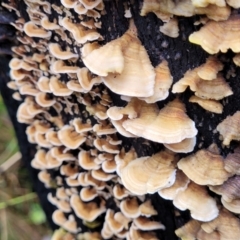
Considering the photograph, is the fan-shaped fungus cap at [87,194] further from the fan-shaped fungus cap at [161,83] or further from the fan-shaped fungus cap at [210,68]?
the fan-shaped fungus cap at [210,68]

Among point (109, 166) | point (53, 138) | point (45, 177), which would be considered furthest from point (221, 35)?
point (45, 177)

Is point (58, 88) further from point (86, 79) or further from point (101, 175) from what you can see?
point (101, 175)

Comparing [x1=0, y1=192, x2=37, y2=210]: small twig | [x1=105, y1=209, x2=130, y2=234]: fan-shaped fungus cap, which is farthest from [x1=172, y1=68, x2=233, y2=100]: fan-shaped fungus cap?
[x1=0, y1=192, x2=37, y2=210]: small twig

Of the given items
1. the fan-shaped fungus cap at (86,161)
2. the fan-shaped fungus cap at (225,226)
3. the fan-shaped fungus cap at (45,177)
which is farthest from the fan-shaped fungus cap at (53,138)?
the fan-shaped fungus cap at (225,226)

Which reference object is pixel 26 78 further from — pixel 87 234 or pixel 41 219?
pixel 41 219

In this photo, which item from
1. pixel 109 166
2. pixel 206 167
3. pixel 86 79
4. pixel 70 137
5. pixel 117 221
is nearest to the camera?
pixel 206 167
